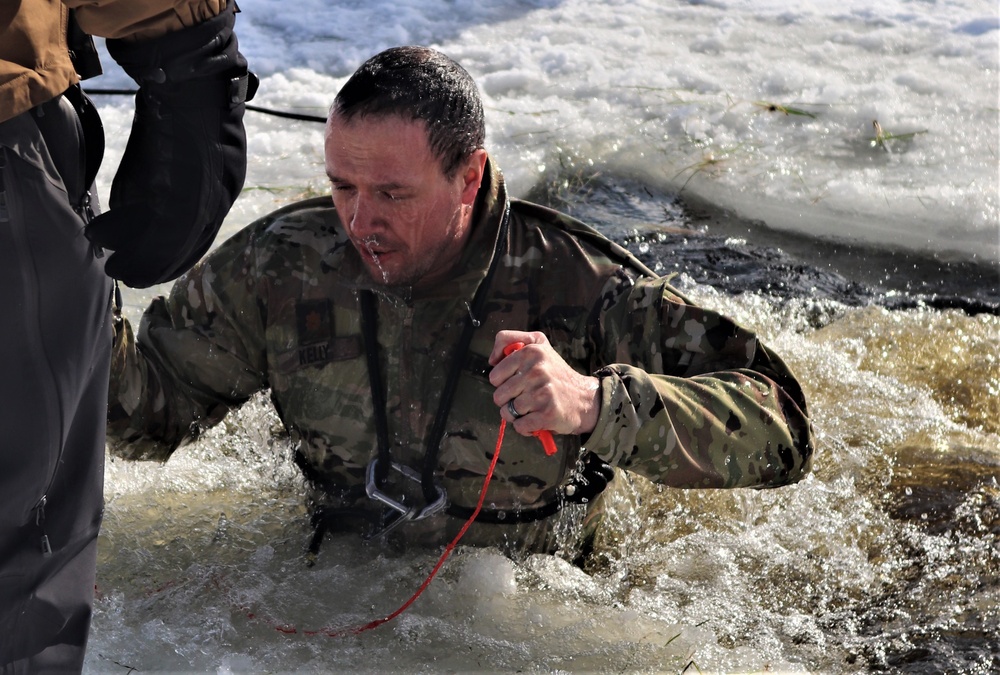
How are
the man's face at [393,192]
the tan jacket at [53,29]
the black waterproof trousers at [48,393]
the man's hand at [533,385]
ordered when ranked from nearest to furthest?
the tan jacket at [53,29]
the black waterproof trousers at [48,393]
the man's hand at [533,385]
the man's face at [393,192]

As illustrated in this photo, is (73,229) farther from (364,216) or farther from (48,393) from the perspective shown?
(364,216)

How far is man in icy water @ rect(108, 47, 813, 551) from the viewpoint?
2600 millimetres

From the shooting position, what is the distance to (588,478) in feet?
10.0

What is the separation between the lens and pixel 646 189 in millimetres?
5711

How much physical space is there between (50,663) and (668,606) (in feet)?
5.35

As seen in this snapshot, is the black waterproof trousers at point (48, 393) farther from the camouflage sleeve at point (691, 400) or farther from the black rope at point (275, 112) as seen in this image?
the camouflage sleeve at point (691, 400)

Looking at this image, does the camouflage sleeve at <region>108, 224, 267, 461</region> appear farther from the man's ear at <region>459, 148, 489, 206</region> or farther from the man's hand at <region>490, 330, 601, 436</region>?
the man's hand at <region>490, 330, 601, 436</region>

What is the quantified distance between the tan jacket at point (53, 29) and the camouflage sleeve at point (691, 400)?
1094 mm

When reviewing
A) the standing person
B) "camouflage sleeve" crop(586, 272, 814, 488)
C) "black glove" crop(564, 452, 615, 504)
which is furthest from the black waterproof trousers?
"black glove" crop(564, 452, 615, 504)

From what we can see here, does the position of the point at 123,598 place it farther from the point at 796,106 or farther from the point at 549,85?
the point at 796,106

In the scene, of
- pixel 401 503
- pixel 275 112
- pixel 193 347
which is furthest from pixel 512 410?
pixel 275 112

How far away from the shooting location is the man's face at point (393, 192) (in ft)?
8.45

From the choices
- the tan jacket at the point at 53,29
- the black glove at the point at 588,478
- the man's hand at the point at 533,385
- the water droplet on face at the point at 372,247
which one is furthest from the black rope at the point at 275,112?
the black glove at the point at 588,478

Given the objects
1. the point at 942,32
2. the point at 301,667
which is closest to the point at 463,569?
the point at 301,667
